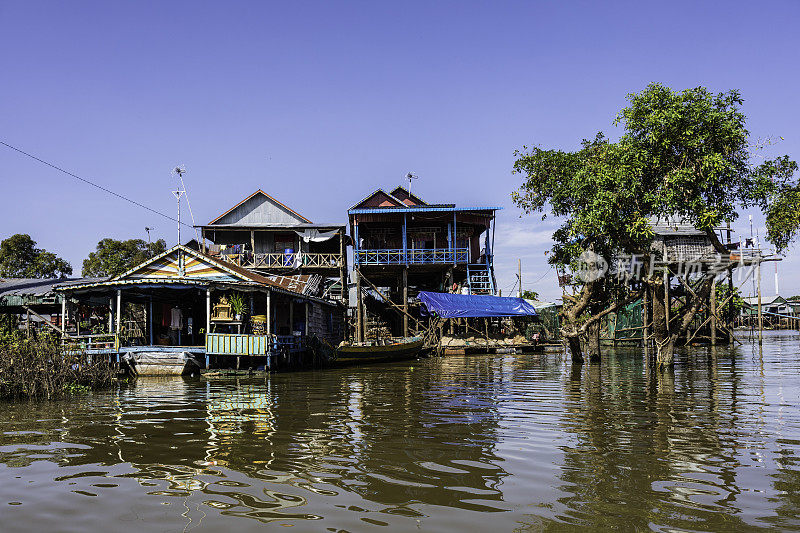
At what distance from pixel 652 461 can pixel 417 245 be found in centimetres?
2789

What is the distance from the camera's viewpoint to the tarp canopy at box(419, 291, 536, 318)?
91.3 ft

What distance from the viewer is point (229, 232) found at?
1347 inches

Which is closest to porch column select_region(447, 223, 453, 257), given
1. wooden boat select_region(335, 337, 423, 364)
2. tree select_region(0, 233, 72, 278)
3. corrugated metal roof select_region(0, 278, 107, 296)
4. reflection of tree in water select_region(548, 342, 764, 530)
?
wooden boat select_region(335, 337, 423, 364)

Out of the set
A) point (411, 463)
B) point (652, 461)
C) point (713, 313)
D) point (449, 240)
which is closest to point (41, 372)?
point (411, 463)

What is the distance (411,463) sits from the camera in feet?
17.8

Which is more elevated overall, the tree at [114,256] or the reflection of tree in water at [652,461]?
the tree at [114,256]

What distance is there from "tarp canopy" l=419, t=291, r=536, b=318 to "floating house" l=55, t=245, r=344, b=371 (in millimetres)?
5282

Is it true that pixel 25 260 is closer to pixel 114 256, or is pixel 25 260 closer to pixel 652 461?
pixel 114 256

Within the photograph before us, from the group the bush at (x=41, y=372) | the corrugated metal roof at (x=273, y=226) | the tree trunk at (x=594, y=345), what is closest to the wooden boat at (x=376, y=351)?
the tree trunk at (x=594, y=345)

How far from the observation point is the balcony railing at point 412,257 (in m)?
30.2

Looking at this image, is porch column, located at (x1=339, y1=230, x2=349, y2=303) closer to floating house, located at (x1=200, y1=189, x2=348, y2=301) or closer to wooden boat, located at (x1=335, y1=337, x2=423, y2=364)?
floating house, located at (x1=200, y1=189, x2=348, y2=301)

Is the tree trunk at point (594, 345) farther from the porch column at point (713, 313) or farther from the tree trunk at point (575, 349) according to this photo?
the porch column at point (713, 313)

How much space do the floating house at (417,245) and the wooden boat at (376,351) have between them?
11.7ft

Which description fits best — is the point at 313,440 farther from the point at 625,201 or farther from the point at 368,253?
the point at 368,253
